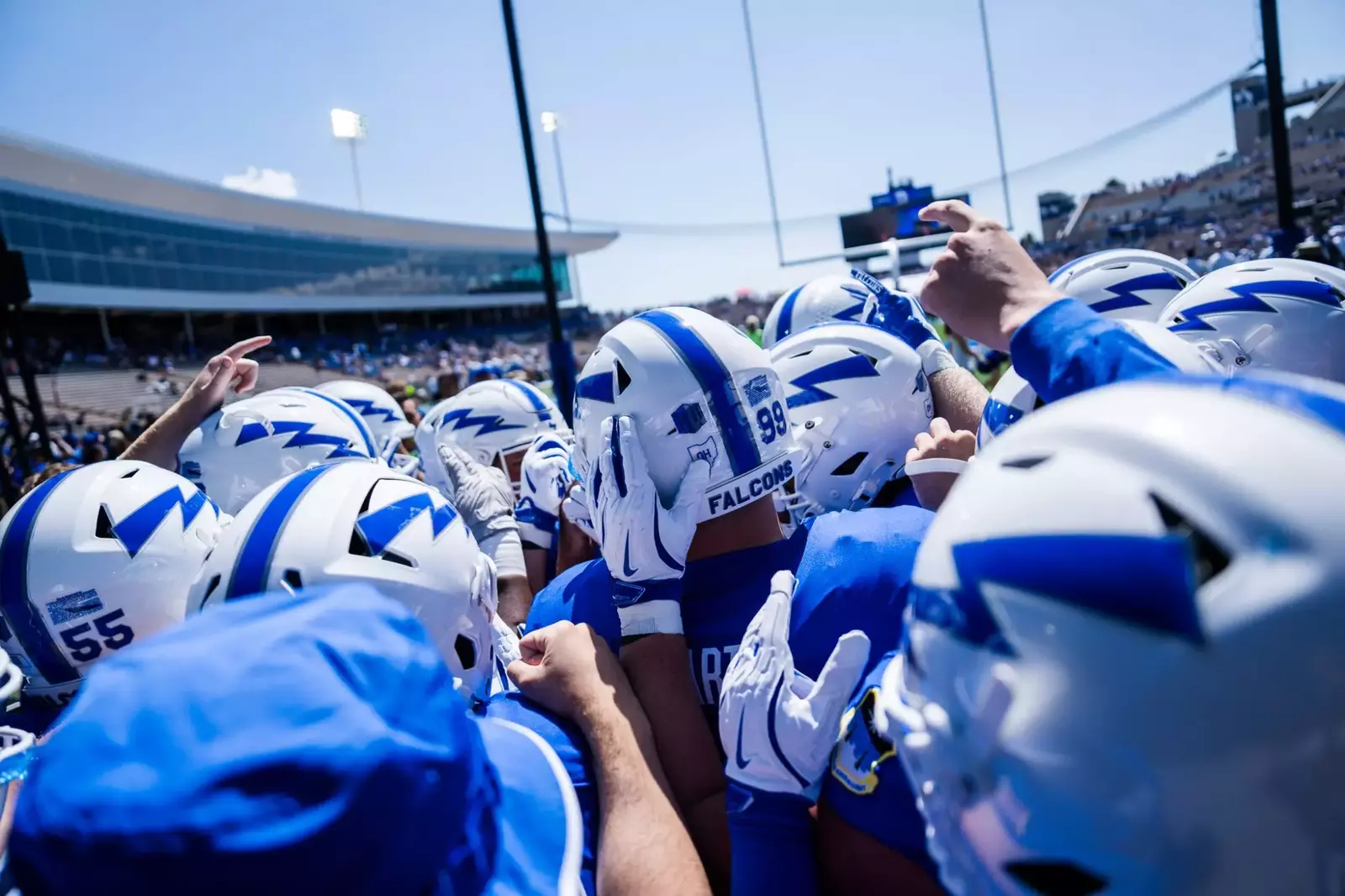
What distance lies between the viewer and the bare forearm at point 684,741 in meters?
1.76

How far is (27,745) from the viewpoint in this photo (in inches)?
74.4

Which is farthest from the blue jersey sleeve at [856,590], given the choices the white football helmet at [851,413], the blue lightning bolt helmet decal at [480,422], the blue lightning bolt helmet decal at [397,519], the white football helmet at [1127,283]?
the blue lightning bolt helmet decal at [480,422]

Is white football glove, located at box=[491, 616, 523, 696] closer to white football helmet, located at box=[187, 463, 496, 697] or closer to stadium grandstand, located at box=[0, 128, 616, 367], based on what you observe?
white football helmet, located at box=[187, 463, 496, 697]

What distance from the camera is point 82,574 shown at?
9.11 ft

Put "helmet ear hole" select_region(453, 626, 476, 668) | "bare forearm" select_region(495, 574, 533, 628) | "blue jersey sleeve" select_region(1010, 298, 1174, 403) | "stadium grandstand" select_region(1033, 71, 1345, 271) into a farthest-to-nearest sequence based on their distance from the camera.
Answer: "stadium grandstand" select_region(1033, 71, 1345, 271) → "bare forearm" select_region(495, 574, 533, 628) → "helmet ear hole" select_region(453, 626, 476, 668) → "blue jersey sleeve" select_region(1010, 298, 1174, 403)

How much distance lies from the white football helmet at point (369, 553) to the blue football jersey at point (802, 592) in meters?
0.22

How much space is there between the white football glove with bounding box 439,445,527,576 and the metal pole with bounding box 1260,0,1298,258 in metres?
9.43

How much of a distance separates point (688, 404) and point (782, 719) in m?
1.05

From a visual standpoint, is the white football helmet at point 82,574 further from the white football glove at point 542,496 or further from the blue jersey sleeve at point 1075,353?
the blue jersey sleeve at point 1075,353

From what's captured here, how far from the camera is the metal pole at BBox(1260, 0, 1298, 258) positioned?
8875mm

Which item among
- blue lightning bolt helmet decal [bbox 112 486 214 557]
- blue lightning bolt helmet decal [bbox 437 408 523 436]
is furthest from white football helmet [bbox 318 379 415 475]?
blue lightning bolt helmet decal [bbox 112 486 214 557]

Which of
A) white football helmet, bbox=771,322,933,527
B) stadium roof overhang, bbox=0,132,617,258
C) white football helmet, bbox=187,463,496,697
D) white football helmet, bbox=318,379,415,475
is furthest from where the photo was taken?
stadium roof overhang, bbox=0,132,617,258

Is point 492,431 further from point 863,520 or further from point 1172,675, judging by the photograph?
point 1172,675

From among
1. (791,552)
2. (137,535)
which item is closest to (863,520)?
(791,552)
